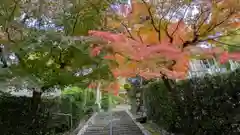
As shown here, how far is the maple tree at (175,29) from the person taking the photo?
822 centimetres

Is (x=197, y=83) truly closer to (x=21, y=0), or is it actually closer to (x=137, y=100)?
(x=21, y=0)

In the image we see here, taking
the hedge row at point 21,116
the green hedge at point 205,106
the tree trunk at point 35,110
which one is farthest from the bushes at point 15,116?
the green hedge at point 205,106

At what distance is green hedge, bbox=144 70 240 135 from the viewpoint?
21.1 feet

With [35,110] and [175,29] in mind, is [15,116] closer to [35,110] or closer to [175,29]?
[35,110]

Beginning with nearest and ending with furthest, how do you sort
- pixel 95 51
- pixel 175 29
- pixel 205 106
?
pixel 205 106 < pixel 95 51 < pixel 175 29

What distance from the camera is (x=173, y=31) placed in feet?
28.9

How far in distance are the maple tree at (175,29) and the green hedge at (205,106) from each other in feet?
2.91

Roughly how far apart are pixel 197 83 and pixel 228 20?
78.7 inches

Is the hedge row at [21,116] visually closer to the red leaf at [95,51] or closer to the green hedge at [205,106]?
the red leaf at [95,51]

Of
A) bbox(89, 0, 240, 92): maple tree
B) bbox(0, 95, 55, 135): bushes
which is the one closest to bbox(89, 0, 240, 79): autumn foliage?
bbox(89, 0, 240, 92): maple tree

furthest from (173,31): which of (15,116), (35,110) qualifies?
(15,116)

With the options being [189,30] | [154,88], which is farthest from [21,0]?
[154,88]

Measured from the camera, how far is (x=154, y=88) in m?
14.8

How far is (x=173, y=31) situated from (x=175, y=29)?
84mm
